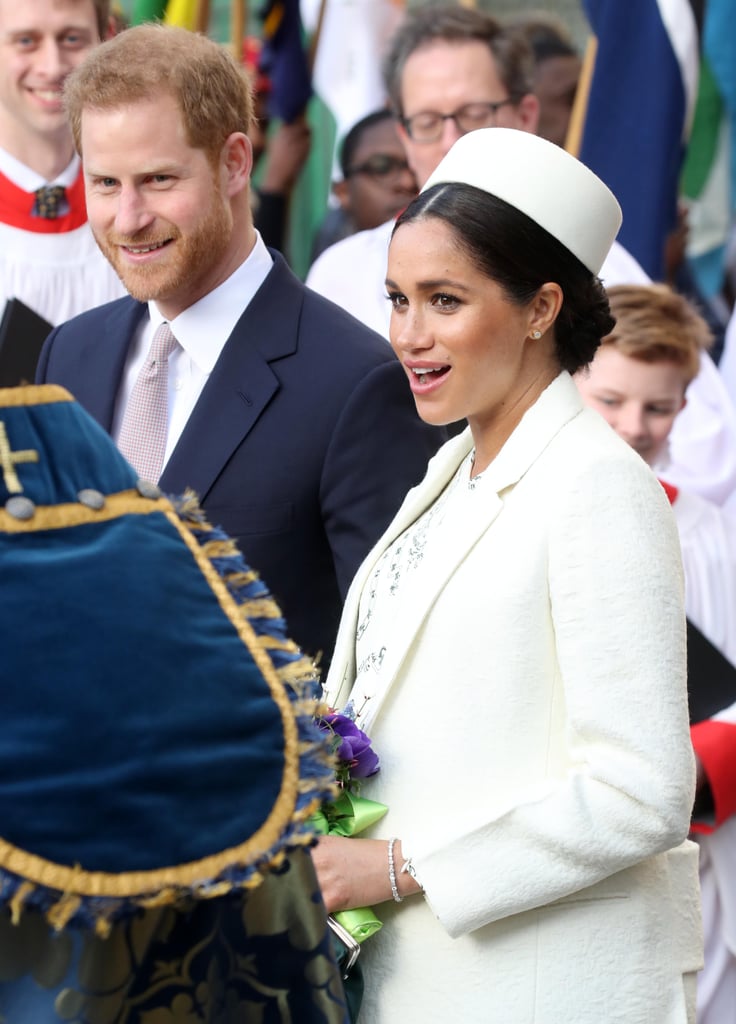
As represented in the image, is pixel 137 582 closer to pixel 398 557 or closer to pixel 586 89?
pixel 398 557

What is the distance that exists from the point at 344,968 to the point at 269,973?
0.49 m

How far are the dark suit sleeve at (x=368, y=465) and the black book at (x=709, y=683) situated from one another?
1.00 m

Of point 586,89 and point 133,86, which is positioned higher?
point 133,86

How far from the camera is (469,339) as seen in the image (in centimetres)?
221

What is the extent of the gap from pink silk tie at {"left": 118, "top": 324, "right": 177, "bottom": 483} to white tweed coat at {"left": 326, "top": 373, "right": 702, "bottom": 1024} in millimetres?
866

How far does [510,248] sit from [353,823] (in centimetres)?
82

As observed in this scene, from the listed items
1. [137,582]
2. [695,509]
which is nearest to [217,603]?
[137,582]

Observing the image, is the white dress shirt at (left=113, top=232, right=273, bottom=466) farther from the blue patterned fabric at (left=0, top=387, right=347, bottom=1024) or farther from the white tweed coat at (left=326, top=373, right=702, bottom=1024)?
the blue patterned fabric at (left=0, top=387, right=347, bottom=1024)

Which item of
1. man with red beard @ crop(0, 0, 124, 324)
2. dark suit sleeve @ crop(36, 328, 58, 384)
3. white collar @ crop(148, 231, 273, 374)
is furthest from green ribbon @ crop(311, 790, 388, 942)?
man with red beard @ crop(0, 0, 124, 324)

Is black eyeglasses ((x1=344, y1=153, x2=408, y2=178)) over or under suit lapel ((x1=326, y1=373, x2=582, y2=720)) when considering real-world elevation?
under

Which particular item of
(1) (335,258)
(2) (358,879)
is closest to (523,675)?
(2) (358,879)

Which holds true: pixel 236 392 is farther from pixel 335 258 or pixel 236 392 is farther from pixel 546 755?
pixel 335 258

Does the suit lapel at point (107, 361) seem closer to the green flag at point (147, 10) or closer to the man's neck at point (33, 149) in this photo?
the man's neck at point (33, 149)

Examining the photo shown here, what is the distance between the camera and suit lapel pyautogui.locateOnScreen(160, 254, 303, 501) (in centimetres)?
275
